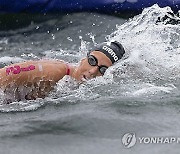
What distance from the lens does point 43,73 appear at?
16.1ft

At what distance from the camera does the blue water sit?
3.82 metres

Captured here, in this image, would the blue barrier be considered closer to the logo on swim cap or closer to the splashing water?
the splashing water

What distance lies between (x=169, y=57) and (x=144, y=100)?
5.39 ft

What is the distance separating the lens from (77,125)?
4199 mm

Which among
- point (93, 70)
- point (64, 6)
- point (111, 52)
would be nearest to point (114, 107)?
Answer: point (93, 70)

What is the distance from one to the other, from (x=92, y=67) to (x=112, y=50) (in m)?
0.33

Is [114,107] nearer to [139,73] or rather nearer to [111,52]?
[111,52]

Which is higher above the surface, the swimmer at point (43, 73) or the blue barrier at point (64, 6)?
the blue barrier at point (64, 6)

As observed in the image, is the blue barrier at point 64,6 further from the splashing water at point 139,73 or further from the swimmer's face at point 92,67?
the swimmer's face at point 92,67

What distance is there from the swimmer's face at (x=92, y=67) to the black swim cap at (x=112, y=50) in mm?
79

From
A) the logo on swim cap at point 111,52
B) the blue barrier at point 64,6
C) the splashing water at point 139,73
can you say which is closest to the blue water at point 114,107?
the splashing water at point 139,73

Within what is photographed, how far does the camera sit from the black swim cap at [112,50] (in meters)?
5.12

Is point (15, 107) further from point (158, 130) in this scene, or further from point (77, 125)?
point (158, 130)

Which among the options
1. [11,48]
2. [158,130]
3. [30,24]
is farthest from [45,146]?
[30,24]
